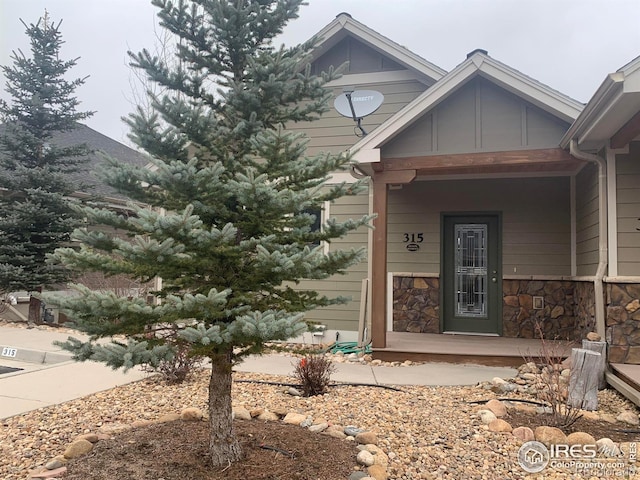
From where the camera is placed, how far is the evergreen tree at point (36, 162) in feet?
30.6

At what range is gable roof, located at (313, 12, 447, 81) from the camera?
7.80 meters

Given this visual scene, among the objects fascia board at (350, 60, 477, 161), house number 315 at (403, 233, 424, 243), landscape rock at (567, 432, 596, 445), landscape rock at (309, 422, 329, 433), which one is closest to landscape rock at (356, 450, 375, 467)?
landscape rock at (309, 422, 329, 433)

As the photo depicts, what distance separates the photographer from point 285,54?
10.4ft

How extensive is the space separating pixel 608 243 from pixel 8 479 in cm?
585

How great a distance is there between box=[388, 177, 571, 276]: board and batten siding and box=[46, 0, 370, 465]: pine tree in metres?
4.97

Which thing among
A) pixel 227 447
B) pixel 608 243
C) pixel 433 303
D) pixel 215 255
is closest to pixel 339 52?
A: pixel 433 303

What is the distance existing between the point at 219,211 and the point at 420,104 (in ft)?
12.8

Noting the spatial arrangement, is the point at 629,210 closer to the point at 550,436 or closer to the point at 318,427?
the point at 550,436

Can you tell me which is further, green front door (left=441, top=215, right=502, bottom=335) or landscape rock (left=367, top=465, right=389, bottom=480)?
green front door (left=441, top=215, right=502, bottom=335)

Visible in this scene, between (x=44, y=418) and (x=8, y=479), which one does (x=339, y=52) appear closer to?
(x=44, y=418)

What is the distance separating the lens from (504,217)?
25.2 ft

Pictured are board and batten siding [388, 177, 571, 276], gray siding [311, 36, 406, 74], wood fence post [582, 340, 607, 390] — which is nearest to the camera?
wood fence post [582, 340, 607, 390]

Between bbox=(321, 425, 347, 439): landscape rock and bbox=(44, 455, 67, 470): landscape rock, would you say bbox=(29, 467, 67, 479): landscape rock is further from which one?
bbox=(321, 425, 347, 439): landscape rock

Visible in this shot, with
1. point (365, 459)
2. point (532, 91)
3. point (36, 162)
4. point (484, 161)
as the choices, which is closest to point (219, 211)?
point (365, 459)
